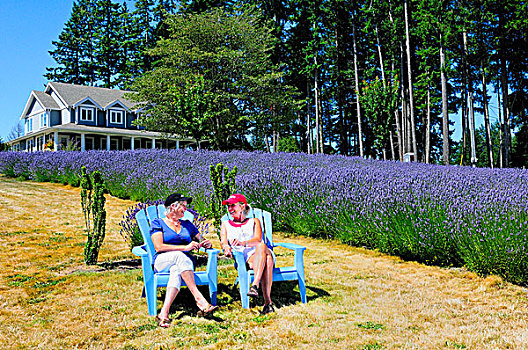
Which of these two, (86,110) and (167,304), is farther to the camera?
(86,110)

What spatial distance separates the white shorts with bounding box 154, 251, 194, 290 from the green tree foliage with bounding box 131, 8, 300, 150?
19117 millimetres

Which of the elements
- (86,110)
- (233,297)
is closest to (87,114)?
(86,110)

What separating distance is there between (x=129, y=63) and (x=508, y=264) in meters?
35.8

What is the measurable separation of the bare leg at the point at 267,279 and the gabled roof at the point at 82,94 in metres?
29.8

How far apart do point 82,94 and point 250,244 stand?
32.1 metres

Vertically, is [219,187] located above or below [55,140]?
below

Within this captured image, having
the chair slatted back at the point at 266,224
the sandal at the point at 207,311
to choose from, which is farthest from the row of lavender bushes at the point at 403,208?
the sandal at the point at 207,311

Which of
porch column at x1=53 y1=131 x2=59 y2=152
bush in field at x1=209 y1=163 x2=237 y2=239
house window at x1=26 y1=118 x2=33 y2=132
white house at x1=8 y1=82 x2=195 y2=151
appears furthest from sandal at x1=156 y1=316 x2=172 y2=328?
house window at x1=26 y1=118 x2=33 y2=132

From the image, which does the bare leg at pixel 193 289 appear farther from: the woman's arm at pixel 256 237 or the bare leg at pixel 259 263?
the woman's arm at pixel 256 237

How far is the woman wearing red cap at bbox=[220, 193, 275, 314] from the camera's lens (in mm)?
3938

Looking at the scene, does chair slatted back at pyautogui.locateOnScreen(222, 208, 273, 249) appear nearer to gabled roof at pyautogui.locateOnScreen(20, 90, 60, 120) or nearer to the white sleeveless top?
the white sleeveless top

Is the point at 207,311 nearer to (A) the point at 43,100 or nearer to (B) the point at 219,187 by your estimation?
Answer: (B) the point at 219,187

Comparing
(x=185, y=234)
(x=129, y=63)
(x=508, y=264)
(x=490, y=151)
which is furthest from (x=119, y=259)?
(x=129, y=63)

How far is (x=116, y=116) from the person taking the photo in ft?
109
